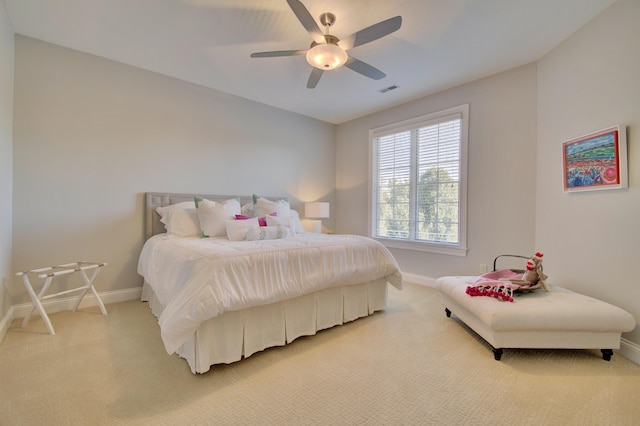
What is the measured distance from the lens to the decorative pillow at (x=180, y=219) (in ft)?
9.80

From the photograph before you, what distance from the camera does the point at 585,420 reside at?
4.53 ft

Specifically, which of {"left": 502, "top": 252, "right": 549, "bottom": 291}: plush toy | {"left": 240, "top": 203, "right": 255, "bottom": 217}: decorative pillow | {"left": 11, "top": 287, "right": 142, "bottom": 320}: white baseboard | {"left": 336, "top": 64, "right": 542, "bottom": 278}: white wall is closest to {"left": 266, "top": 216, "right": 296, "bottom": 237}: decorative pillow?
{"left": 240, "top": 203, "right": 255, "bottom": 217}: decorative pillow

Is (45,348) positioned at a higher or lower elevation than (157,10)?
lower

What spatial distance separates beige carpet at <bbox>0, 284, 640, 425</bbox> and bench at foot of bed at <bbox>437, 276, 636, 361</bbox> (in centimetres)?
13

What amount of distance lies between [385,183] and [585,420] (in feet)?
11.1

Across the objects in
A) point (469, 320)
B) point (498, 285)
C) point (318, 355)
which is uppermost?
point (498, 285)

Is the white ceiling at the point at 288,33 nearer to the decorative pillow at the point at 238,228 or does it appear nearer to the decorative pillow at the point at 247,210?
the decorative pillow at the point at 247,210

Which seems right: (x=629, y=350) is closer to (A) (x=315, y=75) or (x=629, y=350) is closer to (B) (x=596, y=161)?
(B) (x=596, y=161)

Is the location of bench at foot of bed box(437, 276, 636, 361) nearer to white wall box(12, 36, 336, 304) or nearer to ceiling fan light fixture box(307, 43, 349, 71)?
ceiling fan light fixture box(307, 43, 349, 71)

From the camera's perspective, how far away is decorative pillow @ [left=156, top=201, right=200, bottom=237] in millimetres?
2988

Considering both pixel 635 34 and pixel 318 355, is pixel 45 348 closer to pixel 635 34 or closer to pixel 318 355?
pixel 318 355

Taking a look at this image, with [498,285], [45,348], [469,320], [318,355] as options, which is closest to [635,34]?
[498,285]

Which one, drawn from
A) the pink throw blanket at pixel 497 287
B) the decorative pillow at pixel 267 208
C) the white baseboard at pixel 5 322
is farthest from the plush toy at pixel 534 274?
the white baseboard at pixel 5 322

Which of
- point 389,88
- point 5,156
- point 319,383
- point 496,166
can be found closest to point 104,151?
point 5,156
